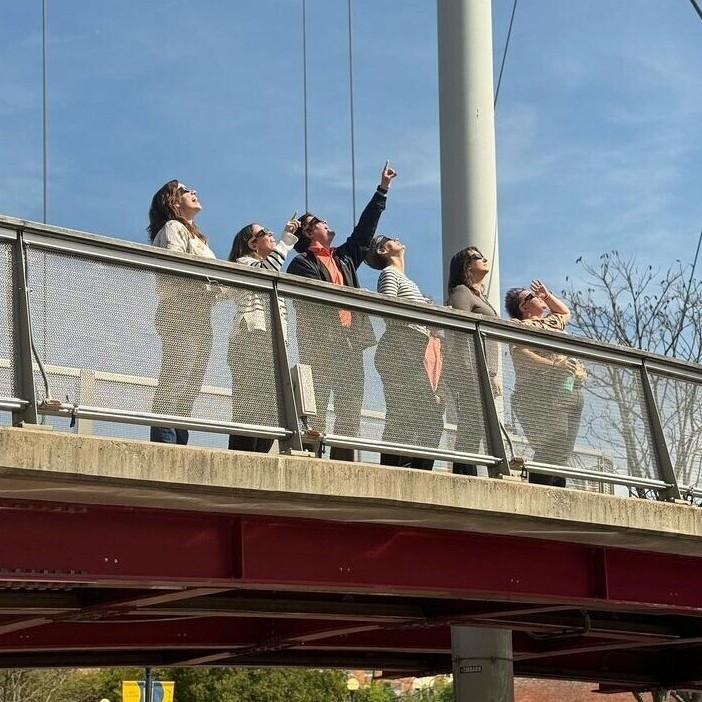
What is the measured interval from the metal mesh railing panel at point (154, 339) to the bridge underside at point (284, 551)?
51cm

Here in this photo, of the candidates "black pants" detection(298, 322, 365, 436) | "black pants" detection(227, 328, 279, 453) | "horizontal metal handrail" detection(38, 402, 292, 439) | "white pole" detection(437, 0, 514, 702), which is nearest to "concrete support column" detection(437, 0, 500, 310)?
"white pole" detection(437, 0, 514, 702)

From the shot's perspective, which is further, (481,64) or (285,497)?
(481,64)

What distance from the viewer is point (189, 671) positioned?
52.6 metres

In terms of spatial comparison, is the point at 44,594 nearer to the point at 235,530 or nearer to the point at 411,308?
the point at 235,530

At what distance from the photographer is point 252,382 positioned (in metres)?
10.3

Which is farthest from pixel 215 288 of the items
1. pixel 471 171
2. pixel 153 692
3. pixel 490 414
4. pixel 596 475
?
pixel 153 692

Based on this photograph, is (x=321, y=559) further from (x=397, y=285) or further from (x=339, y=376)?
(x=397, y=285)

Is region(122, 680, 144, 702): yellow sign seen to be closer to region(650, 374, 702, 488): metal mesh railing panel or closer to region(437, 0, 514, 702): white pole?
region(437, 0, 514, 702): white pole

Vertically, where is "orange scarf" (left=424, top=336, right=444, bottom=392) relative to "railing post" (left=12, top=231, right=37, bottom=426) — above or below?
above

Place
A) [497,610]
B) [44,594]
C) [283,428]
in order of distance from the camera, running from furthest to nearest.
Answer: [497,610] → [44,594] → [283,428]

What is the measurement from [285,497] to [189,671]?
43.9m

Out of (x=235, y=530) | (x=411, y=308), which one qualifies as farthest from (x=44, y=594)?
(x=411, y=308)

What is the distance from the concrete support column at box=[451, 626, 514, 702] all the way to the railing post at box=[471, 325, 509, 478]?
405 centimetres

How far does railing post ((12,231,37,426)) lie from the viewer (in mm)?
8898
